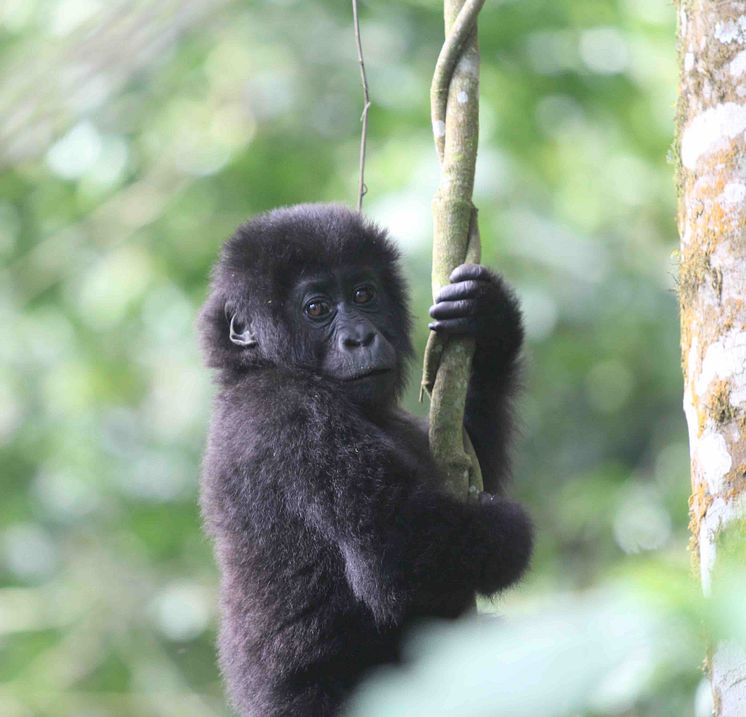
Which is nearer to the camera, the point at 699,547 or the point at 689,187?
the point at 699,547

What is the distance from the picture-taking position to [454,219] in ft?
11.9

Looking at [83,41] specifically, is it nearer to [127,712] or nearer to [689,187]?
[689,187]

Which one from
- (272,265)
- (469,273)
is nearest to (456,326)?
(469,273)

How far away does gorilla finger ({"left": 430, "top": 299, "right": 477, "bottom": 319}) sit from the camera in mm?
3781

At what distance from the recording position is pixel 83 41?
19.6ft

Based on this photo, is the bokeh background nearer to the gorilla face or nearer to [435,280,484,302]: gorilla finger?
the gorilla face

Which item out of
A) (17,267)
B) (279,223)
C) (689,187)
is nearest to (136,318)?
(17,267)

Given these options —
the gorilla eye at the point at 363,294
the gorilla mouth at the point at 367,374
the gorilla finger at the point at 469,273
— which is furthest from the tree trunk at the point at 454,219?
the gorilla eye at the point at 363,294

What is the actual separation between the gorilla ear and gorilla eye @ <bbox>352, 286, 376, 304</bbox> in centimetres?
43

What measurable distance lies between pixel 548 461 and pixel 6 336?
5135 mm

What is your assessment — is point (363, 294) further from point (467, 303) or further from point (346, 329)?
point (467, 303)

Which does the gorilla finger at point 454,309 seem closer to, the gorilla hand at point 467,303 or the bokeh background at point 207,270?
the gorilla hand at point 467,303

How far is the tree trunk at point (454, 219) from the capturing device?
11.7 feet

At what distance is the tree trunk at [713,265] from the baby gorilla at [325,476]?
929mm
